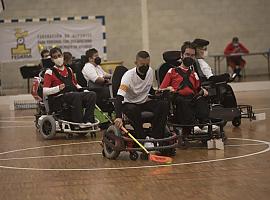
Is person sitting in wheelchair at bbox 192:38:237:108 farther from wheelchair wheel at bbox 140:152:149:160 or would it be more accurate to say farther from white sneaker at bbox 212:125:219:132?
wheelchair wheel at bbox 140:152:149:160

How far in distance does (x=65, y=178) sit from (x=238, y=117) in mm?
4565

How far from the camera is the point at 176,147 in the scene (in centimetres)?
802

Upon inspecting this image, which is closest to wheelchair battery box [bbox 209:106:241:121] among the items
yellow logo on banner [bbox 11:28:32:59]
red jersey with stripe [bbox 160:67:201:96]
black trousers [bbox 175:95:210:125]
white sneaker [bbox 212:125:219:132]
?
white sneaker [bbox 212:125:219:132]

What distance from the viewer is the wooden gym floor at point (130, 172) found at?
230 inches

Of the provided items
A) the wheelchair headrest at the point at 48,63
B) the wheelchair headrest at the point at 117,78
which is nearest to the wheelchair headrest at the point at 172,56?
the wheelchair headrest at the point at 117,78

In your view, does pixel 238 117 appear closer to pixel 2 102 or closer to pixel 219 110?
pixel 219 110

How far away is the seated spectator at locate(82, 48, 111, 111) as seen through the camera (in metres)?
11.6

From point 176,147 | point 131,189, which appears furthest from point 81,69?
point 131,189

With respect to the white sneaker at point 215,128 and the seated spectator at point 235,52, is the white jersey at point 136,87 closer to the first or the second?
the white sneaker at point 215,128

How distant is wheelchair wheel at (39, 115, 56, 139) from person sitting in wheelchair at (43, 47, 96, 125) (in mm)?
214

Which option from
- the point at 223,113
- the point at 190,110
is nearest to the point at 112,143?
the point at 190,110

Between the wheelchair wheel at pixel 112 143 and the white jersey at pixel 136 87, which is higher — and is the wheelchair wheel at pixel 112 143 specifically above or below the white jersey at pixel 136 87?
below

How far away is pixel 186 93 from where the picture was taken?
8805 mm

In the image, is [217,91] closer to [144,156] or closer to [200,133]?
[200,133]
